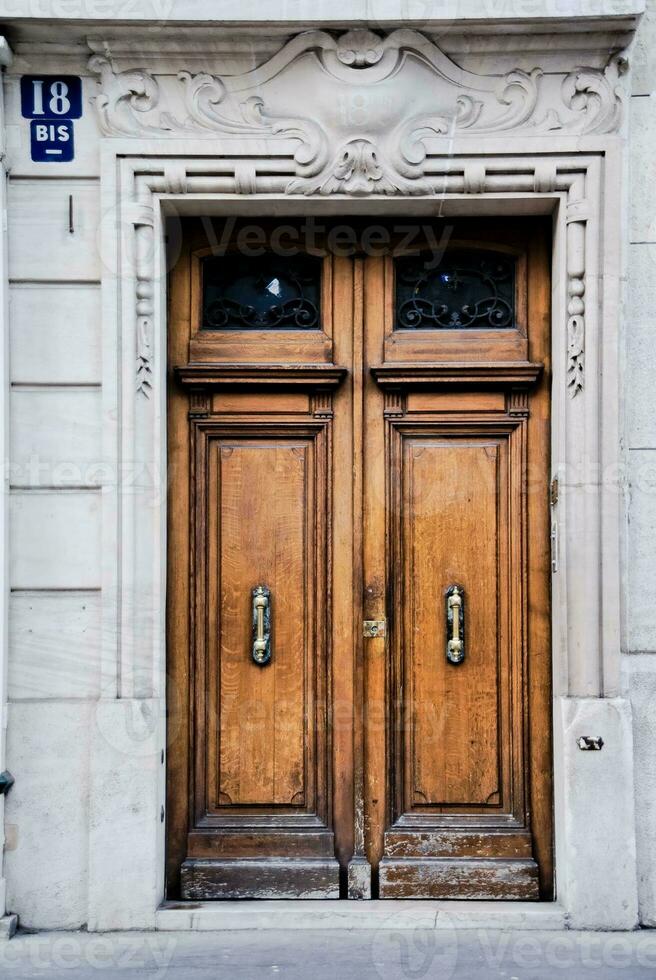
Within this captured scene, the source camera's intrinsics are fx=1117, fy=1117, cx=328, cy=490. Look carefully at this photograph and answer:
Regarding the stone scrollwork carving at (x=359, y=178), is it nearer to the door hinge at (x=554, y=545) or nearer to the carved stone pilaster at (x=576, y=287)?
the carved stone pilaster at (x=576, y=287)

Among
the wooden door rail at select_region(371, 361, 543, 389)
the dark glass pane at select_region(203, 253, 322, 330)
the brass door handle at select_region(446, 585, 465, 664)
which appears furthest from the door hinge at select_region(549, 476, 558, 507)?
the dark glass pane at select_region(203, 253, 322, 330)

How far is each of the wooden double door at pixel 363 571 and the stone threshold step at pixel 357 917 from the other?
152 mm

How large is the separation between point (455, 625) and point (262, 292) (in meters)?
2.01

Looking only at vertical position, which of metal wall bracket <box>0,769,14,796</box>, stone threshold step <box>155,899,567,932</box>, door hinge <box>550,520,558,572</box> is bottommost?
stone threshold step <box>155,899,567,932</box>

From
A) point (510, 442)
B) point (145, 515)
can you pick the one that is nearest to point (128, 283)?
point (145, 515)

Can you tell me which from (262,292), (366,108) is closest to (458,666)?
(262,292)

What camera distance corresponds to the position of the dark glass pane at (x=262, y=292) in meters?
5.88

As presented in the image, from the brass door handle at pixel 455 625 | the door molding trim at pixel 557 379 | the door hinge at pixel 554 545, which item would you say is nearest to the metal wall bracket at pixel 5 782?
the door molding trim at pixel 557 379

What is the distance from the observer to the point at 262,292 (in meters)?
5.90

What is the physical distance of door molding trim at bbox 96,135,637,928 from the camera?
17.9ft

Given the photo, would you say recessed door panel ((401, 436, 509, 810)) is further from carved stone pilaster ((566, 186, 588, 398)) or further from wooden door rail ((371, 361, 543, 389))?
carved stone pilaster ((566, 186, 588, 398))

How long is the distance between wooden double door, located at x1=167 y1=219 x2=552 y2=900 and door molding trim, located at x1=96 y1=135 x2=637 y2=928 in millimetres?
235

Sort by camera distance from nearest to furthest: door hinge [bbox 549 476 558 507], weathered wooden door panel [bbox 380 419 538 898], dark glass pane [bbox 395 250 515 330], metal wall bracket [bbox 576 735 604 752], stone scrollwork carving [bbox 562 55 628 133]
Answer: metal wall bracket [bbox 576 735 604 752] < stone scrollwork carving [bbox 562 55 628 133] < door hinge [bbox 549 476 558 507] < weathered wooden door panel [bbox 380 419 538 898] < dark glass pane [bbox 395 250 515 330]

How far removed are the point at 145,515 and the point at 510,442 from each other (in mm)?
1914
